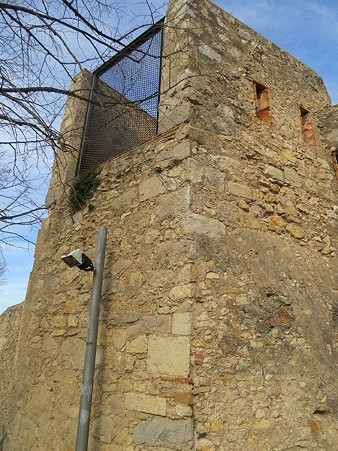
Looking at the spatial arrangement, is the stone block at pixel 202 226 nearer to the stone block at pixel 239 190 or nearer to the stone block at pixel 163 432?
the stone block at pixel 239 190

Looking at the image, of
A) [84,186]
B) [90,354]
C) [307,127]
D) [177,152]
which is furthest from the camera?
[307,127]

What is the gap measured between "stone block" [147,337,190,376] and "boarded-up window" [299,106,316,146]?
2974 mm

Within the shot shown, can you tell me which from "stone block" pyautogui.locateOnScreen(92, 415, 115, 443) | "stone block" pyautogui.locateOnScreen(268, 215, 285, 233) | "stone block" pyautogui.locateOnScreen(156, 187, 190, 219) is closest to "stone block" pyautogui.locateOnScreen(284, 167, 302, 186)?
"stone block" pyautogui.locateOnScreen(268, 215, 285, 233)

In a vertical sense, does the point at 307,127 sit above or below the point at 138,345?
above

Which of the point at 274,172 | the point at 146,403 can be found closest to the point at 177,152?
the point at 274,172

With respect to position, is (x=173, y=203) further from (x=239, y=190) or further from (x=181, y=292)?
(x=181, y=292)

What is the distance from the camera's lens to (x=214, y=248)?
3053mm

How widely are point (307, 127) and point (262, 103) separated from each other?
0.77 metres

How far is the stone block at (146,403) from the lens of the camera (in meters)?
2.66

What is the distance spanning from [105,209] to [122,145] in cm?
79

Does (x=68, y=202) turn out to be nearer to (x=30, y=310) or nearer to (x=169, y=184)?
(x=30, y=310)

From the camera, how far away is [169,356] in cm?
275

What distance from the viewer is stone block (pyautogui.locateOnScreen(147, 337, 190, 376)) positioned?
8.73ft

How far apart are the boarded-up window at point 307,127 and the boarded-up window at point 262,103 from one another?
0.65 meters
